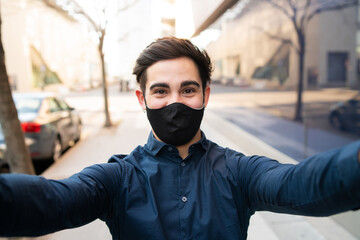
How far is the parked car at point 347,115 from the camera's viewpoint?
3227mm

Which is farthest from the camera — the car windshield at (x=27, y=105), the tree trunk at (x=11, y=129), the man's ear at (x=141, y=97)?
the car windshield at (x=27, y=105)

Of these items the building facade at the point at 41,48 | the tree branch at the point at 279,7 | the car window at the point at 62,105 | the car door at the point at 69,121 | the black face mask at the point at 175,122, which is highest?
the building facade at the point at 41,48

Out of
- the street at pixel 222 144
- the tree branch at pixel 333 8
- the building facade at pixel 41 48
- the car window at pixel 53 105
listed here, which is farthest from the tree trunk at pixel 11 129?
the building facade at pixel 41 48

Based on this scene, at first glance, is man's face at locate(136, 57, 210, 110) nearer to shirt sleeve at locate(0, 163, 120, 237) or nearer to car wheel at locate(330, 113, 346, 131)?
shirt sleeve at locate(0, 163, 120, 237)

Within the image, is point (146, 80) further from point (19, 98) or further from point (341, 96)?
point (19, 98)

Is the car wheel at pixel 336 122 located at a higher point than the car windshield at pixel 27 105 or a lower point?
lower

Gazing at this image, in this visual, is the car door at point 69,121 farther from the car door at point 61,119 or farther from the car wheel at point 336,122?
the car wheel at point 336,122

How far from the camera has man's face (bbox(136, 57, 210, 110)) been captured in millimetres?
1330

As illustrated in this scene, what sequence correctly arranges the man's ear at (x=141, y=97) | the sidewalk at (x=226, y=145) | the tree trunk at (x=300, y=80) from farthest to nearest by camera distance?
the tree trunk at (x=300, y=80)
the sidewalk at (x=226, y=145)
the man's ear at (x=141, y=97)

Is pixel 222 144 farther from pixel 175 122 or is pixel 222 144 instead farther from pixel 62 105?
pixel 175 122

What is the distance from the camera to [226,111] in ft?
32.5

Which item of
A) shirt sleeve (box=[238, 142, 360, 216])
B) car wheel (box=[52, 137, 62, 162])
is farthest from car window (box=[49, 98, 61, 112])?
shirt sleeve (box=[238, 142, 360, 216])

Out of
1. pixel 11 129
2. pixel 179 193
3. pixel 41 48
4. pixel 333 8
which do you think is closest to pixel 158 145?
pixel 179 193

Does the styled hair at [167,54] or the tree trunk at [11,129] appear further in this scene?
the tree trunk at [11,129]
